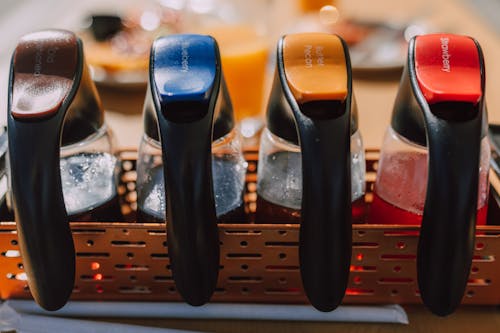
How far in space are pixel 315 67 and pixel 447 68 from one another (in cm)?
11

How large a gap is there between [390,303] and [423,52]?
0.24m

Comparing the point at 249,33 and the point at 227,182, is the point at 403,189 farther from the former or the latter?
the point at 249,33

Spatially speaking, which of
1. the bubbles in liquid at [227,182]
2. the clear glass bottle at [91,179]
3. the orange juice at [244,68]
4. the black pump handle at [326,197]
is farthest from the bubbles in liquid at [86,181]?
the orange juice at [244,68]

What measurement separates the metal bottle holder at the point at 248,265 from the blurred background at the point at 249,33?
0.35 m

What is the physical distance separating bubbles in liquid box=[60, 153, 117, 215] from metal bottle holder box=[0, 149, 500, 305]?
31 mm

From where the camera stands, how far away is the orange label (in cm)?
45

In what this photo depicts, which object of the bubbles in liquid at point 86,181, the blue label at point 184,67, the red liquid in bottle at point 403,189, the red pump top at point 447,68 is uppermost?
the blue label at point 184,67

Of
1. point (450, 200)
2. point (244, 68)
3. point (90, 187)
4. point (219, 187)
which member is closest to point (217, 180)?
point (219, 187)

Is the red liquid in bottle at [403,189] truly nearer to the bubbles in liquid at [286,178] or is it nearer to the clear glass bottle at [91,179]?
the bubbles in liquid at [286,178]

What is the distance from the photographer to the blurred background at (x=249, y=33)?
954 mm

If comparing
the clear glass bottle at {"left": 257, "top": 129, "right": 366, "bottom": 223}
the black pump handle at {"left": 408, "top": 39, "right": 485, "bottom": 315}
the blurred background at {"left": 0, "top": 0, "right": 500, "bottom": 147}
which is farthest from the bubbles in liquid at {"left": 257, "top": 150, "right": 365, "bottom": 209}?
the blurred background at {"left": 0, "top": 0, "right": 500, "bottom": 147}

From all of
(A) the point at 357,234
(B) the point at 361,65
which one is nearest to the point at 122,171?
(A) the point at 357,234

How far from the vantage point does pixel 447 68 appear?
1.57 feet

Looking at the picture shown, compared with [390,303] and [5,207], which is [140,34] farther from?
[390,303]
